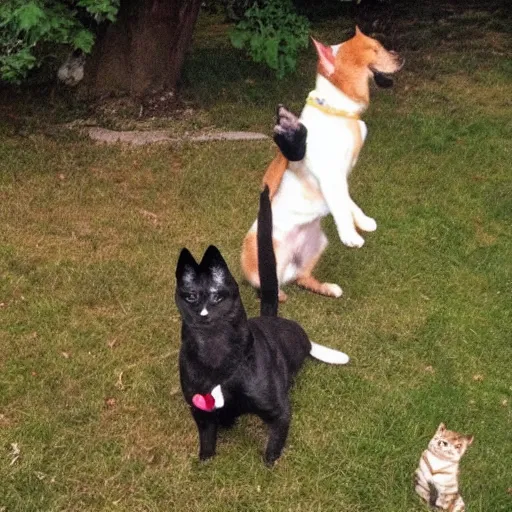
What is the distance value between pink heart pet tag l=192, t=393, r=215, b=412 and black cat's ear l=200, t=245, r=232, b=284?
0.49 metres

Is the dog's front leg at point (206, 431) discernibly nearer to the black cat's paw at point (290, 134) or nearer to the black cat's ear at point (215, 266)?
the black cat's ear at point (215, 266)

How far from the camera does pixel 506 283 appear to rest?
5145 millimetres

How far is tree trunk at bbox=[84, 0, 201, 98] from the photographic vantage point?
740 cm

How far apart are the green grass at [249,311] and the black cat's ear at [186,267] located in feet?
3.31

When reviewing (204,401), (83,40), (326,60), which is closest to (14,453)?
(204,401)

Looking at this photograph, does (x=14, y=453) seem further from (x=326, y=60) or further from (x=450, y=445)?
(x=326, y=60)

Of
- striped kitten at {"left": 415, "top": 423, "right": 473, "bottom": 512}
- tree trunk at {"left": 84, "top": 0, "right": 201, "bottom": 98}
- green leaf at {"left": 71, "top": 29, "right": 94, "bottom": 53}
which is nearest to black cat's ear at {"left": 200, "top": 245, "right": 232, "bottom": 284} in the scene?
striped kitten at {"left": 415, "top": 423, "right": 473, "bottom": 512}

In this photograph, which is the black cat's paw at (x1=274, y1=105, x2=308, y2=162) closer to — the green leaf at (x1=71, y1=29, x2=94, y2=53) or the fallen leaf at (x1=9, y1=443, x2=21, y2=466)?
the fallen leaf at (x1=9, y1=443, x2=21, y2=466)

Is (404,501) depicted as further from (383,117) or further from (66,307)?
(383,117)

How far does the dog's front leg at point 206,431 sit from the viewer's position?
3.26 meters

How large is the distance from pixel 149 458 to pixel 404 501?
1.19 metres

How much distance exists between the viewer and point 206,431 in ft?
11.1

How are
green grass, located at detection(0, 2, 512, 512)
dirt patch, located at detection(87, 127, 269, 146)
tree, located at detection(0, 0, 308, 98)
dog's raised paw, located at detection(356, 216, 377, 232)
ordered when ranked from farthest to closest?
dirt patch, located at detection(87, 127, 269, 146), tree, located at detection(0, 0, 308, 98), dog's raised paw, located at detection(356, 216, 377, 232), green grass, located at detection(0, 2, 512, 512)

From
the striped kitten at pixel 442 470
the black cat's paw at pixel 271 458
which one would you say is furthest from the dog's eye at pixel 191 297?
the striped kitten at pixel 442 470
